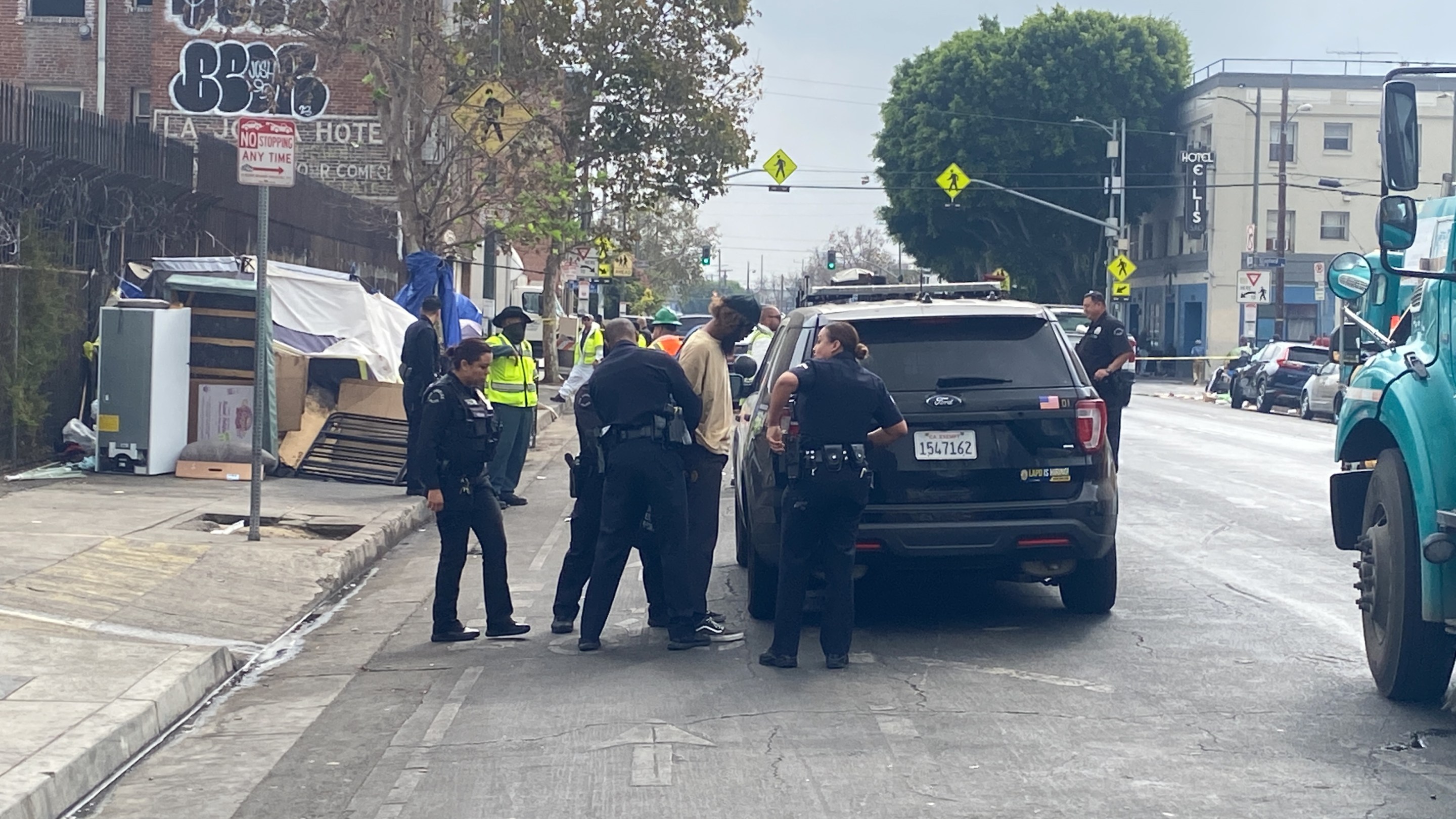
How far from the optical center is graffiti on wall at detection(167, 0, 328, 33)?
23.0m

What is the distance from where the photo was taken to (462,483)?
9.18 meters

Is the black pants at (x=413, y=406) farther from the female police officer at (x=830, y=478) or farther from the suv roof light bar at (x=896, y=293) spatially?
the female police officer at (x=830, y=478)

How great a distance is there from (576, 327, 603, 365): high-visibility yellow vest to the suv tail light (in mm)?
14285

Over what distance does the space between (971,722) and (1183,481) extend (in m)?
11.0

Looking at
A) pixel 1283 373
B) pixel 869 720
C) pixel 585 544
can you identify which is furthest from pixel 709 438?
pixel 1283 373

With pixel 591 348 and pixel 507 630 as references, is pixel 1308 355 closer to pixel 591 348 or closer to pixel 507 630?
pixel 591 348

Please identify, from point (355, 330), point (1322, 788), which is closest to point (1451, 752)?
point (1322, 788)

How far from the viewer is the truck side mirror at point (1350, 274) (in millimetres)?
8219

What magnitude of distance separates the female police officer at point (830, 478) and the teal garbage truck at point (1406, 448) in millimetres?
2159

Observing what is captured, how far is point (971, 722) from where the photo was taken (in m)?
6.98

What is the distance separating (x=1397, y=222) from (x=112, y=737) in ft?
17.9

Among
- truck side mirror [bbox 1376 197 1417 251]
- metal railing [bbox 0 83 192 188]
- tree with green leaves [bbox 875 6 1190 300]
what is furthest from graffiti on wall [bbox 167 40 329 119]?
tree with green leaves [bbox 875 6 1190 300]

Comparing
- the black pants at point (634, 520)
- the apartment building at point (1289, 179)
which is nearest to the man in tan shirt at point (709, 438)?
the black pants at point (634, 520)

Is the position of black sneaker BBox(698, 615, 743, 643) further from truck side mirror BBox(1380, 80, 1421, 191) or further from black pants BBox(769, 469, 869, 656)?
truck side mirror BBox(1380, 80, 1421, 191)
